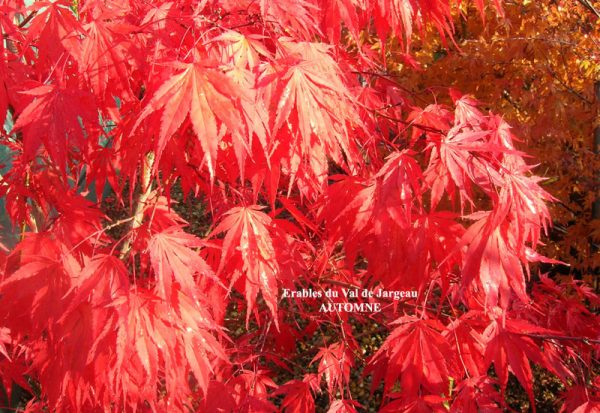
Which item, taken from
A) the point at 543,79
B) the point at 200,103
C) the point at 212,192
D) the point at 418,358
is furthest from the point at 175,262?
the point at 543,79

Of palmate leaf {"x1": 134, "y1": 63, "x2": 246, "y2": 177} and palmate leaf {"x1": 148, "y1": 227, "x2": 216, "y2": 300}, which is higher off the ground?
palmate leaf {"x1": 134, "y1": 63, "x2": 246, "y2": 177}

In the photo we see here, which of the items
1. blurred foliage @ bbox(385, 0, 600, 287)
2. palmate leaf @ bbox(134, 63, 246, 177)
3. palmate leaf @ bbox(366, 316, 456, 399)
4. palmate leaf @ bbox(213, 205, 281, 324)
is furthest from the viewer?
blurred foliage @ bbox(385, 0, 600, 287)

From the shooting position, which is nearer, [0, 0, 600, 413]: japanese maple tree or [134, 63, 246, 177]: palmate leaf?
[134, 63, 246, 177]: palmate leaf

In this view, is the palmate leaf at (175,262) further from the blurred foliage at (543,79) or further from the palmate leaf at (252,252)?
the blurred foliage at (543,79)

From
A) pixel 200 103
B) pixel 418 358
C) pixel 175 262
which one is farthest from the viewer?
pixel 418 358

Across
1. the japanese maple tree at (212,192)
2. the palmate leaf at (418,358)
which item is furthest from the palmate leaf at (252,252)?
the palmate leaf at (418,358)

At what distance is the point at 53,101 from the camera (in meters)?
1.14

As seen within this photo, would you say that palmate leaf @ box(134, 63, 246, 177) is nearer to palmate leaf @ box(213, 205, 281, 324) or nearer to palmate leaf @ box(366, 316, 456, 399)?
palmate leaf @ box(213, 205, 281, 324)

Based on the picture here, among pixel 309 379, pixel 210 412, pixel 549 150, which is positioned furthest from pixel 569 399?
pixel 549 150

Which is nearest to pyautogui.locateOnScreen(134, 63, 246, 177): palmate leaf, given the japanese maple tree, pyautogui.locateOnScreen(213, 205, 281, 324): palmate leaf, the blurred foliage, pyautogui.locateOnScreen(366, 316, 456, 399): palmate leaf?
the japanese maple tree

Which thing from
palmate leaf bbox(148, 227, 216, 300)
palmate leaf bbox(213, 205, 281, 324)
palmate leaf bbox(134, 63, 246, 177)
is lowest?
palmate leaf bbox(213, 205, 281, 324)

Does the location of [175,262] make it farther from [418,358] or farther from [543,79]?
[543,79]

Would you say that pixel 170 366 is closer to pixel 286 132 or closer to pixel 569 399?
pixel 286 132

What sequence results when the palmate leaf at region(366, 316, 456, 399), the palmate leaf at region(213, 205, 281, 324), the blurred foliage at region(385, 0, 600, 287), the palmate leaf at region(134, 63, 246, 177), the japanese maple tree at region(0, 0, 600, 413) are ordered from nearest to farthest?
the palmate leaf at region(134, 63, 246, 177), the japanese maple tree at region(0, 0, 600, 413), the palmate leaf at region(213, 205, 281, 324), the palmate leaf at region(366, 316, 456, 399), the blurred foliage at region(385, 0, 600, 287)
